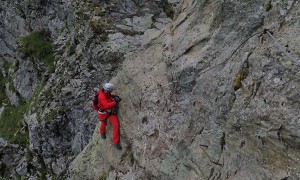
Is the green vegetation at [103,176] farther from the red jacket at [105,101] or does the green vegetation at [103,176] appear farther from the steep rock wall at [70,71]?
the steep rock wall at [70,71]

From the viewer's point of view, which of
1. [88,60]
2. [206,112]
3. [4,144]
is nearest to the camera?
[206,112]

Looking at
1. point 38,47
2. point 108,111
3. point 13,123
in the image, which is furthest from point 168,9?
point 13,123

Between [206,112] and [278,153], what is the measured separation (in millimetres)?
3252

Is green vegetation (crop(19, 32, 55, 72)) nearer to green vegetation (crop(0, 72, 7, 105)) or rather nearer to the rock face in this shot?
green vegetation (crop(0, 72, 7, 105))

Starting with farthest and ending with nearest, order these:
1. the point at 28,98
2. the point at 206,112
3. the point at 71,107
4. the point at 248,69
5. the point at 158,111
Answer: the point at 28,98 → the point at 71,107 → the point at 158,111 → the point at 206,112 → the point at 248,69

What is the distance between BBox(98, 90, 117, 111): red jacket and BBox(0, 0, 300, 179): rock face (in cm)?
76

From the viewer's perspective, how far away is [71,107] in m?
29.2

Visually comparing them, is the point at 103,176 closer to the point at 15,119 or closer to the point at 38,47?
the point at 15,119

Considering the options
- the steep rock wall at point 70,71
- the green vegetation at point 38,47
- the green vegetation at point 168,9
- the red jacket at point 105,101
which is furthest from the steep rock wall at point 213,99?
the green vegetation at point 38,47

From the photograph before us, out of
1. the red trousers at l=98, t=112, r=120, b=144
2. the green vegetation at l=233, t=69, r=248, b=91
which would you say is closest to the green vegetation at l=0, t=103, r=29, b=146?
the red trousers at l=98, t=112, r=120, b=144

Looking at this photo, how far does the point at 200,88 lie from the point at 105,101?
5.25 metres

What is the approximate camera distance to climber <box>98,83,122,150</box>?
A: 1681 centimetres

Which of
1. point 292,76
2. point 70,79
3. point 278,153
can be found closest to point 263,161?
point 278,153

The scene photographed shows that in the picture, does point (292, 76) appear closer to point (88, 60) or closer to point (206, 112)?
point (206, 112)
